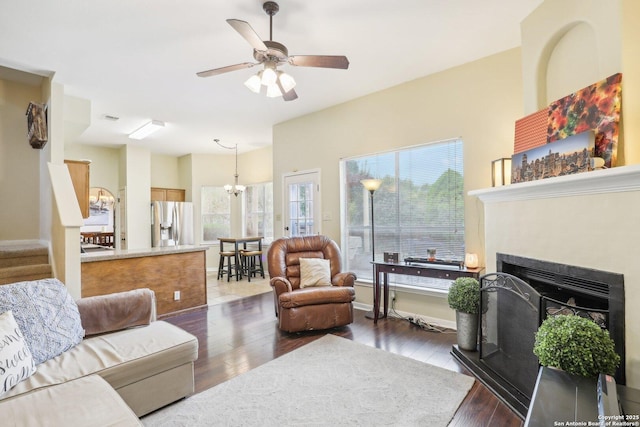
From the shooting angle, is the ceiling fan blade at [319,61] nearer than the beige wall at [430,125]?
Yes

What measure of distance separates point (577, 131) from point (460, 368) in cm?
200

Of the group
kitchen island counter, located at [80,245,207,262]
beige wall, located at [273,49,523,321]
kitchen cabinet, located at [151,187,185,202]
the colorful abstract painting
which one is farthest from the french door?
kitchen cabinet, located at [151,187,185,202]

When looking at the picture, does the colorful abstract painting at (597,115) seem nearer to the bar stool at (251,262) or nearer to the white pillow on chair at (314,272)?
the white pillow on chair at (314,272)

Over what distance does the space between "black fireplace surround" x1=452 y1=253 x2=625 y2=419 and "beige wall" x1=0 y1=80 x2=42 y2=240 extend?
205 inches

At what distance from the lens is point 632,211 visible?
5.07 feet

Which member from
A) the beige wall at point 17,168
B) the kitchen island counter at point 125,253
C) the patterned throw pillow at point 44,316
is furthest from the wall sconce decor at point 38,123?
the patterned throw pillow at point 44,316

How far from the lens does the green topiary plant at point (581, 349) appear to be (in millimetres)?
1526

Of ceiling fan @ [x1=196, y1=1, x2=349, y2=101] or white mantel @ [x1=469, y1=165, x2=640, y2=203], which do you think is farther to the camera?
ceiling fan @ [x1=196, y1=1, x2=349, y2=101]

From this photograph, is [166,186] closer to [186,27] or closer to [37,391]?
[186,27]

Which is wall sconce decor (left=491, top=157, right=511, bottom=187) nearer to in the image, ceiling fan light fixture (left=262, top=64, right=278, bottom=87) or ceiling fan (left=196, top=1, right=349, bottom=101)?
ceiling fan (left=196, top=1, right=349, bottom=101)

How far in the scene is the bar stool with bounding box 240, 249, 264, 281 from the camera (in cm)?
631

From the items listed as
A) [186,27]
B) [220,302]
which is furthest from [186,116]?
[220,302]

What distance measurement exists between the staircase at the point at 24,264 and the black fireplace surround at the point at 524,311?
4155 mm

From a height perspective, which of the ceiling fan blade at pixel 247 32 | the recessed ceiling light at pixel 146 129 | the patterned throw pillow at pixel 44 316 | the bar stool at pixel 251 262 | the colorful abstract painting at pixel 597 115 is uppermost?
Answer: the recessed ceiling light at pixel 146 129
